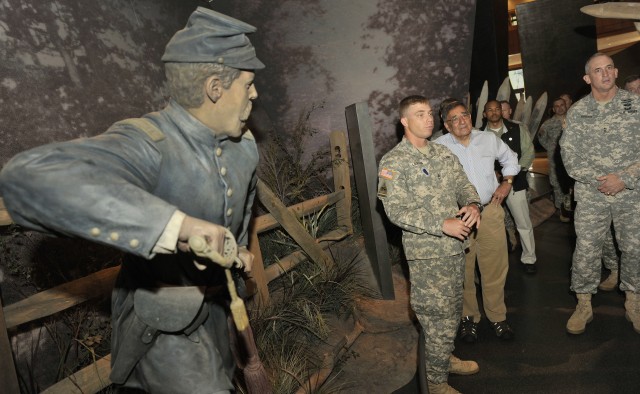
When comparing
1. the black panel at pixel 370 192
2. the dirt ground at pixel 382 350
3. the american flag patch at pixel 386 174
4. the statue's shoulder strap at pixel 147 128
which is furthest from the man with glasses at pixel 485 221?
the statue's shoulder strap at pixel 147 128

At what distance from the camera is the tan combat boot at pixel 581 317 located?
3.52 metres

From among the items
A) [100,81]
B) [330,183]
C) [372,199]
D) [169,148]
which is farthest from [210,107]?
[330,183]

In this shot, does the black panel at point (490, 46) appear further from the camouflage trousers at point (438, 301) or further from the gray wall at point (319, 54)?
the camouflage trousers at point (438, 301)

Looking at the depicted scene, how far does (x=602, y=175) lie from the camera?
3.31 meters

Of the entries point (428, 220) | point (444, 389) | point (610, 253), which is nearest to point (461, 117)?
point (428, 220)

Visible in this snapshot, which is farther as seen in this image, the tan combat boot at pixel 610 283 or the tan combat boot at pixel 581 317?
the tan combat boot at pixel 610 283

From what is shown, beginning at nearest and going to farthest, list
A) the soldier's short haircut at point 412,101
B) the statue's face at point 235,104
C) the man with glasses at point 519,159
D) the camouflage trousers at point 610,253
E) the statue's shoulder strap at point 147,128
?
the statue's shoulder strap at point 147,128 → the statue's face at point 235,104 → the soldier's short haircut at point 412,101 → the camouflage trousers at point 610,253 → the man with glasses at point 519,159

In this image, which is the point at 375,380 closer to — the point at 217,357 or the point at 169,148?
the point at 217,357

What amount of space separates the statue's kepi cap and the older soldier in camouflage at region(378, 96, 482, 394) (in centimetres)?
149

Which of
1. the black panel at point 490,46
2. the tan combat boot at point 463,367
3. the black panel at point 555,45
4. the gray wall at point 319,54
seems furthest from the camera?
the black panel at point 555,45

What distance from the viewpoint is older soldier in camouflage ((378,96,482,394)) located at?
2734 millimetres

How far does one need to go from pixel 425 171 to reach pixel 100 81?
2.78m

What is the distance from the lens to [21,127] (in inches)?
116

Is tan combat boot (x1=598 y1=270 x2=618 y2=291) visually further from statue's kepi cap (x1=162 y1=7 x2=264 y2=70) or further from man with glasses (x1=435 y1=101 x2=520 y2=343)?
statue's kepi cap (x1=162 y1=7 x2=264 y2=70)
